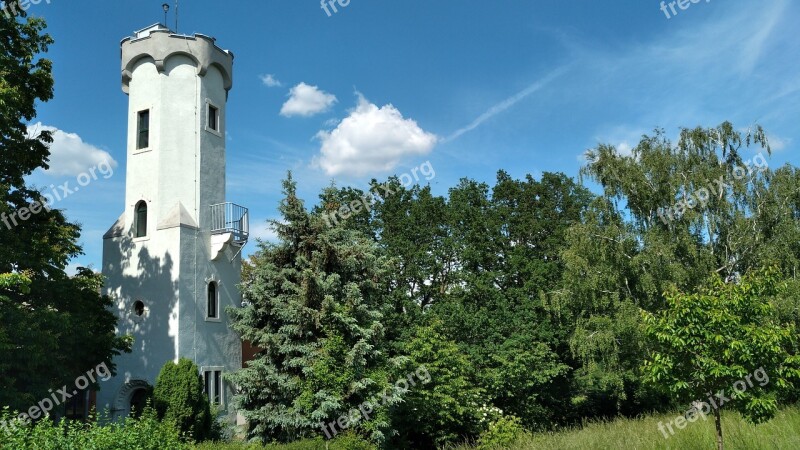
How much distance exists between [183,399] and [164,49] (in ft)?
40.3

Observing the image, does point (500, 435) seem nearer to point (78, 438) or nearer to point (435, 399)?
point (435, 399)

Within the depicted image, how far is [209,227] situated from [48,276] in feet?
21.1

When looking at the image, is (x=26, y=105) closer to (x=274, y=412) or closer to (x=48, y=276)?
(x=48, y=276)

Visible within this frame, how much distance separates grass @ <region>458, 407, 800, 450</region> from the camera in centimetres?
1273

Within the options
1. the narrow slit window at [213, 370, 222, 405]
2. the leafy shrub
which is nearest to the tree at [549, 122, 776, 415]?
the leafy shrub

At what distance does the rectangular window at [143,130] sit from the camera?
22281 millimetres

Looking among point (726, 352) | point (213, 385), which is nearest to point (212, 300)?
point (213, 385)

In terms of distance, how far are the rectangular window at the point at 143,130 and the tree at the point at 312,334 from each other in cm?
686

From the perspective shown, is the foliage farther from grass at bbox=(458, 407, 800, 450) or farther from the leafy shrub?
grass at bbox=(458, 407, 800, 450)

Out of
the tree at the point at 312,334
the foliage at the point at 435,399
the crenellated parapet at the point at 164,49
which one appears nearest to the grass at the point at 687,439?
the tree at the point at 312,334

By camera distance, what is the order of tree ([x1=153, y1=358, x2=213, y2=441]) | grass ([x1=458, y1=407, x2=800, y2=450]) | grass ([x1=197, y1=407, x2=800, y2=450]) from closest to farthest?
grass ([x1=197, y1=407, x2=800, y2=450])
grass ([x1=458, y1=407, x2=800, y2=450])
tree ([x1=153, y1=358, x2=213, y2=441])

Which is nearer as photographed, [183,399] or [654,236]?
[183,399]

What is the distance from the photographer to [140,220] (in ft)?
71.2

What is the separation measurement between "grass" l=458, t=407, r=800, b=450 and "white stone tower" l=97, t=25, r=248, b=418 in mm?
Answer: 11243
